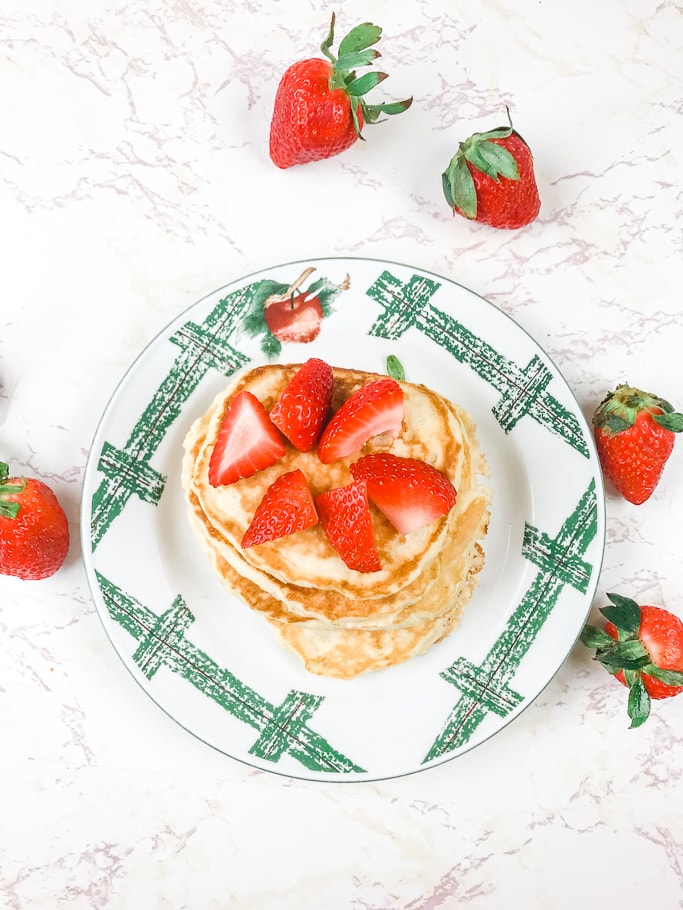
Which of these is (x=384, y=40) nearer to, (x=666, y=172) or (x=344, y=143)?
(x=344, y=143)

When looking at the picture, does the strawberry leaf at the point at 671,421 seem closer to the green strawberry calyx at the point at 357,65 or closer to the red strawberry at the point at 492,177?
the red strawberry at the point at 492,177

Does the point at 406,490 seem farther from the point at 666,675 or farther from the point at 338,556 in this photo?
the point at 666,675

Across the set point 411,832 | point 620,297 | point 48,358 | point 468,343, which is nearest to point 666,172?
point 620,297

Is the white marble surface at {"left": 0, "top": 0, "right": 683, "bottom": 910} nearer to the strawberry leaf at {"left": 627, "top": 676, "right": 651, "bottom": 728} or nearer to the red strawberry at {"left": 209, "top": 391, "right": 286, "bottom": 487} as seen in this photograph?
the strawberry leaf at {"left": 627, "top": 676, "right": 651, "bottom": 728}

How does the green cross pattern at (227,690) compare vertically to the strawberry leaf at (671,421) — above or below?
below

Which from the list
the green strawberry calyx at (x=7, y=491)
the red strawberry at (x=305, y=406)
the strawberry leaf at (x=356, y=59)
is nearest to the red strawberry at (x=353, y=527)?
the red strawberry at (x=305, y=406)

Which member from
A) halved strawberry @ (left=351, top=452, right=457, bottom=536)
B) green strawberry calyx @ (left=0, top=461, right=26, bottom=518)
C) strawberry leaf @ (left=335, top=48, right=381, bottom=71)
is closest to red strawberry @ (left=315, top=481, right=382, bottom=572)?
halved strawberry @ (left=351, top=452, right=457, bottom=536)

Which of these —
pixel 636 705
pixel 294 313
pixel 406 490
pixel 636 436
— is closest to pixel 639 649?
pixel 636 705
